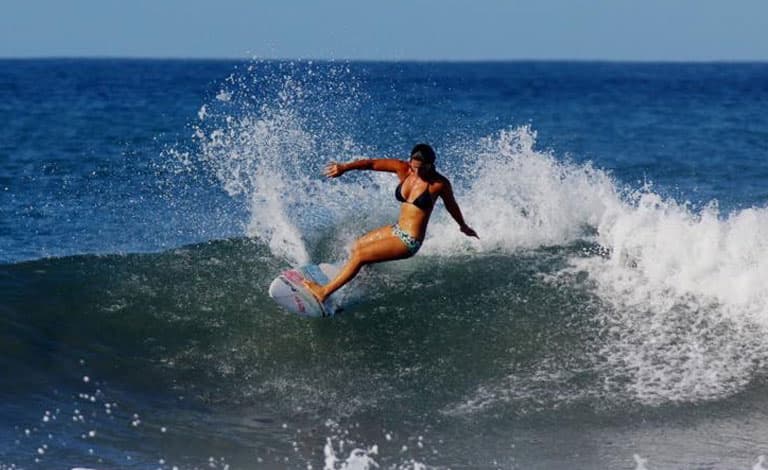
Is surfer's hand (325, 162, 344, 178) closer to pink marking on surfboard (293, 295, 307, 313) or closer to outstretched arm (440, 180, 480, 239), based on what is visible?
outstretched arm (440, 180, 480, 239)

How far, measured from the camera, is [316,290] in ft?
33.8

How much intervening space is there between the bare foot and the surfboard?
0.09ft

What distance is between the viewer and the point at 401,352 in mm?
10172

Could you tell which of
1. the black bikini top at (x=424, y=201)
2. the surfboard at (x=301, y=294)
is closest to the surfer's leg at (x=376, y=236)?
the black bikini top at (x=424, y=201)

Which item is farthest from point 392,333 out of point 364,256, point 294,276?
point 294,276

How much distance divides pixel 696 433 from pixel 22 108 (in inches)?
1367

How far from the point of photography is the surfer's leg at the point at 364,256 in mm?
10117

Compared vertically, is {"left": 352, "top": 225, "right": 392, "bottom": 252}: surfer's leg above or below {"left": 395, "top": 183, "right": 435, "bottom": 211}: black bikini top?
below

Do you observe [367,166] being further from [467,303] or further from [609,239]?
[609,239]

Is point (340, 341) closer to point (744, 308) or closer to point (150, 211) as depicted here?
point (744, 308)

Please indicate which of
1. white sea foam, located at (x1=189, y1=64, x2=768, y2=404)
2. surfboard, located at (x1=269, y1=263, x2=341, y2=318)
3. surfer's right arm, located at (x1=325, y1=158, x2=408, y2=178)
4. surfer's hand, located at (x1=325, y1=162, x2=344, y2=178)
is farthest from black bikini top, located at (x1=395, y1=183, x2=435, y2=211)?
white sea foam, located at (x1=189, y1=64, x2=768, y2=404)

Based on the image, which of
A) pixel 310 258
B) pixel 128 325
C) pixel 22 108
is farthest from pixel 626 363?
pixel 22 108

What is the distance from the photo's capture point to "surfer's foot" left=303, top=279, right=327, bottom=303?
33.7ft

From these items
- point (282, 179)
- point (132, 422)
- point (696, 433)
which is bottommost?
point (696, 433)
